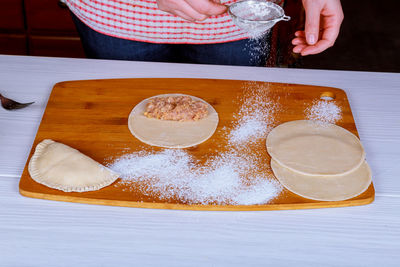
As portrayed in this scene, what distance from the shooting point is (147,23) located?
1.43 meters

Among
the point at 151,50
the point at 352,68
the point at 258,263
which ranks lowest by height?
the point at 352,68

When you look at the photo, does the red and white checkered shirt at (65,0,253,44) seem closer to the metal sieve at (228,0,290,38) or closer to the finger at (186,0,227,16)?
the metal sieve at (228,0,290,38)

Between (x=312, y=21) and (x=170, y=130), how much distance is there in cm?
52

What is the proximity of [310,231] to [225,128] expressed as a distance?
0.42 meters

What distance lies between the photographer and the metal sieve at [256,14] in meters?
1.11

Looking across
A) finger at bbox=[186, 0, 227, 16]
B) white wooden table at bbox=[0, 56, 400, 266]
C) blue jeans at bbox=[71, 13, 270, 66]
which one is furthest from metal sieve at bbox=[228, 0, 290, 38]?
white wooden table at bbox=[0, 56, 400, 266]

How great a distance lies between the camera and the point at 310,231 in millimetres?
898

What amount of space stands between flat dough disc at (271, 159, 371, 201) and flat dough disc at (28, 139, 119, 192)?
42cm

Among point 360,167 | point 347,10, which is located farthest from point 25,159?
point 347,10

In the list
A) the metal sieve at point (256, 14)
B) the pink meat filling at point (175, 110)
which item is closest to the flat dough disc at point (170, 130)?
the pink meat filling at point (175, 110)

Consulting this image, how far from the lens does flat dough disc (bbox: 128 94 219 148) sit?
1.14 m

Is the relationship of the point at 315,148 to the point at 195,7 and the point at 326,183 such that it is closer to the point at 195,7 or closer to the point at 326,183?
the point at 326,183

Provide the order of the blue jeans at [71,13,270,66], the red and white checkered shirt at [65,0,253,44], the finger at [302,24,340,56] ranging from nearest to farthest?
the finger at [302,24,340,56] → the red and white checkered shirt at [65,0,253,44] → the blue jeans at [71,13,270,66]

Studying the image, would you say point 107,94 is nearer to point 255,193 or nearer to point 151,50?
point 151,50
